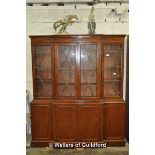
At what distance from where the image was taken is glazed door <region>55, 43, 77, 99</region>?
3.98m

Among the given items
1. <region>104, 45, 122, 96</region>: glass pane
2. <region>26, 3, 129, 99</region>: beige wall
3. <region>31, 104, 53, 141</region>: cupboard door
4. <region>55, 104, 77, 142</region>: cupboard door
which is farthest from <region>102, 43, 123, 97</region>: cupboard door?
<region>31, 104, 53, 141</region>: cupboard door

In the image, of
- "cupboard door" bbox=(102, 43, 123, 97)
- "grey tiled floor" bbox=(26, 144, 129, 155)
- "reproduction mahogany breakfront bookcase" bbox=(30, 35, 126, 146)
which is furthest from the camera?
"cupboard door" bbox=(102, 43, 123, 97)

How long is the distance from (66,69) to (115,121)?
4.38 ft

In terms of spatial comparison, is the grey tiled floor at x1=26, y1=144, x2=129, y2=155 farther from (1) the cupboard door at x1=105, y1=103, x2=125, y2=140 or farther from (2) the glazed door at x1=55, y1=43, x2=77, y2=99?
(2) the glazed door at x1=55, y1=43, x2=77, y2=99

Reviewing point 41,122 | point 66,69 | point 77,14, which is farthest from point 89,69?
point 41,122

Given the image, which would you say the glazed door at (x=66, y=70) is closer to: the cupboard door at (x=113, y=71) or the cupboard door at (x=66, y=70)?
the cupboard door at (x=66, y=70)

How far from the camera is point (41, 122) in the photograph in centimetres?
401

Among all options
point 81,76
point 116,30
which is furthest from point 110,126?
point 116,30

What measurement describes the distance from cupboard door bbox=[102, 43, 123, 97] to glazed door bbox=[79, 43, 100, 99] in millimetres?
190

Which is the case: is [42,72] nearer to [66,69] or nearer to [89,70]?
[66,69]

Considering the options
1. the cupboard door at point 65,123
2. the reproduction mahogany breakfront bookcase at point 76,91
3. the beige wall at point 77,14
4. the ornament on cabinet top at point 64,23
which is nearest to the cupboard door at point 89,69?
the reproduction mahogany breakfront bookcase at point 76,91

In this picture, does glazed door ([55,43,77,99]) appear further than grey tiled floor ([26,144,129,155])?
Yes

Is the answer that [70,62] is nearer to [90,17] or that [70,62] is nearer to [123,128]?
[90,17]
